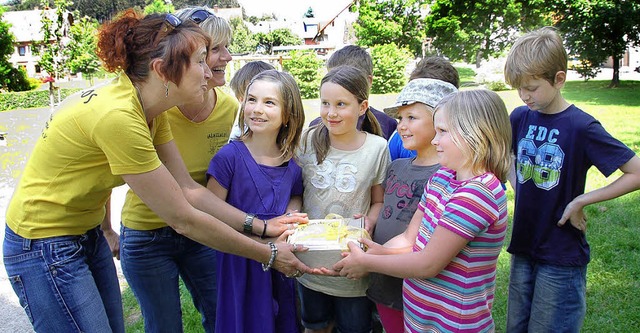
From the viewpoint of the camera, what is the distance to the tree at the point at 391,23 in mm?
35875

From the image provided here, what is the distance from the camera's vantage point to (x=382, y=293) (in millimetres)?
2582

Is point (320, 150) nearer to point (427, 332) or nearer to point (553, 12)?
point (427, 332)

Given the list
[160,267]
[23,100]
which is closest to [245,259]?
[160,267]

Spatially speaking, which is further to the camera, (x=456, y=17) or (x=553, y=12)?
(x=456, y=17)

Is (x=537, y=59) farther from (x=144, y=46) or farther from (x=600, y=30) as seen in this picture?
(x=600, y=30)

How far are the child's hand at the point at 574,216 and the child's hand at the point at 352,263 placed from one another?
1.01m

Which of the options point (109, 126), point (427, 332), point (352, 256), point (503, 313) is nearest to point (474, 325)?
point (427, 332)

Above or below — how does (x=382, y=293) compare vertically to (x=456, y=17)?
below

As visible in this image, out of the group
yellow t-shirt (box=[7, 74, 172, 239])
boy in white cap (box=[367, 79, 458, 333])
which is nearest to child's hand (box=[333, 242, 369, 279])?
boy in white cap (box=[367, 79, 458, 333])

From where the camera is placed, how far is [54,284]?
2.06 metres

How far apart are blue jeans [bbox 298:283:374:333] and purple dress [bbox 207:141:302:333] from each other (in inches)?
7.3

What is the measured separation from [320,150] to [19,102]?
28.4m

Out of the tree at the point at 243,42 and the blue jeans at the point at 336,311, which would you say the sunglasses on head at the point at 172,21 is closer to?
the blue jeans at the point at 336,311

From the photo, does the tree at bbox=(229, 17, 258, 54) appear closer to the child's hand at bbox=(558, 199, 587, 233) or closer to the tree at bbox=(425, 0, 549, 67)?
the tree at bbox=(425, 0, 549, 67)
